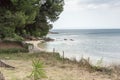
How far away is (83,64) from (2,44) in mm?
11863

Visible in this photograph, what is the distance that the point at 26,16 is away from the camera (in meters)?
23.0

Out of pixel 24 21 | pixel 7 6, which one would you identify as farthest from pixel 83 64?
pixel 7 6

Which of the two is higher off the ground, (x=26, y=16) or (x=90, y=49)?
(x=26, y=16)

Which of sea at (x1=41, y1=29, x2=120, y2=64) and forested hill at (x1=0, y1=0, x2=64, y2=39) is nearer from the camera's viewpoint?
forested hill at (x1=0, y1=0, x2=64, y2=39)

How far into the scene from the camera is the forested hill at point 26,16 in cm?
2211

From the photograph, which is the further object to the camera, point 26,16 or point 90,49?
point 90,49

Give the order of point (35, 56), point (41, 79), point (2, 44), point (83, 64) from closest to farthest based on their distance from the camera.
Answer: point (41, 79)
point (83, 64)
point (35, 56)
point (2, 44)

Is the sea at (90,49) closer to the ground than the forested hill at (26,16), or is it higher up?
closer to the ground

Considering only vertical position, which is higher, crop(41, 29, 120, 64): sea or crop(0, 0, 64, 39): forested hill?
crop(0, 0, 64, 39): forested hill

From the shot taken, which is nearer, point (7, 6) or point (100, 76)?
point (100, 76)

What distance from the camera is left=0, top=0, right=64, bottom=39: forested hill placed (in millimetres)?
22109

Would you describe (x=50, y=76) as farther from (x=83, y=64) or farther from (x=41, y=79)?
(x=83, y=64)

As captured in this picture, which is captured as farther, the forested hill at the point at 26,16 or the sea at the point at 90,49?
the sea at the point at 90,49

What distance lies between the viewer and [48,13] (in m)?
27.2
